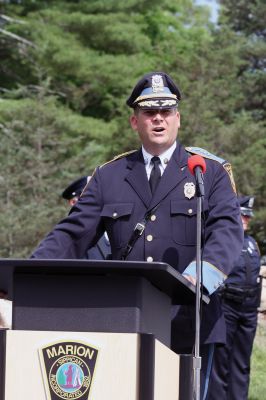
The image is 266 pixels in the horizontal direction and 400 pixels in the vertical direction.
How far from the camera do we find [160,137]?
475 cm

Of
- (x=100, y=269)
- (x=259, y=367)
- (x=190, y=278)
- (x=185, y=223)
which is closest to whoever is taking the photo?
(x=100, y=269)

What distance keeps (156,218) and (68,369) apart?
121 cm

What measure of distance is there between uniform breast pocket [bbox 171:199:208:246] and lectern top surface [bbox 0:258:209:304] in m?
0.68

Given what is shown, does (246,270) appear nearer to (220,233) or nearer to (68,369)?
(220,233)

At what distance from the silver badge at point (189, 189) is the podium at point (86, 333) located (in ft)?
3.02

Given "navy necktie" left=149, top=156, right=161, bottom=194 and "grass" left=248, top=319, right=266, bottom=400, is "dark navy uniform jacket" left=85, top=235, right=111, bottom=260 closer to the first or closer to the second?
"navy necktie" left=149, top=156, right=161, bottom=194

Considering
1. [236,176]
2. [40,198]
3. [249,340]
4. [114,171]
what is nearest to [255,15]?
[236,176]

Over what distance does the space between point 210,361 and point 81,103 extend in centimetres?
2541

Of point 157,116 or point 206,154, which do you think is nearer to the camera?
point 157,116

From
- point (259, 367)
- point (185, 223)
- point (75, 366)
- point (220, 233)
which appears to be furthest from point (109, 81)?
point (75, 366)

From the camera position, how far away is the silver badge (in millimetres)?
4716

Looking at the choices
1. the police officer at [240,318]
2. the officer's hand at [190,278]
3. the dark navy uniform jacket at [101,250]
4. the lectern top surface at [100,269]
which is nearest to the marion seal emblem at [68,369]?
the lectern top surface at [100,269]

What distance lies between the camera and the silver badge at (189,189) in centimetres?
472

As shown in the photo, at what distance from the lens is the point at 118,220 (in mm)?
4773
